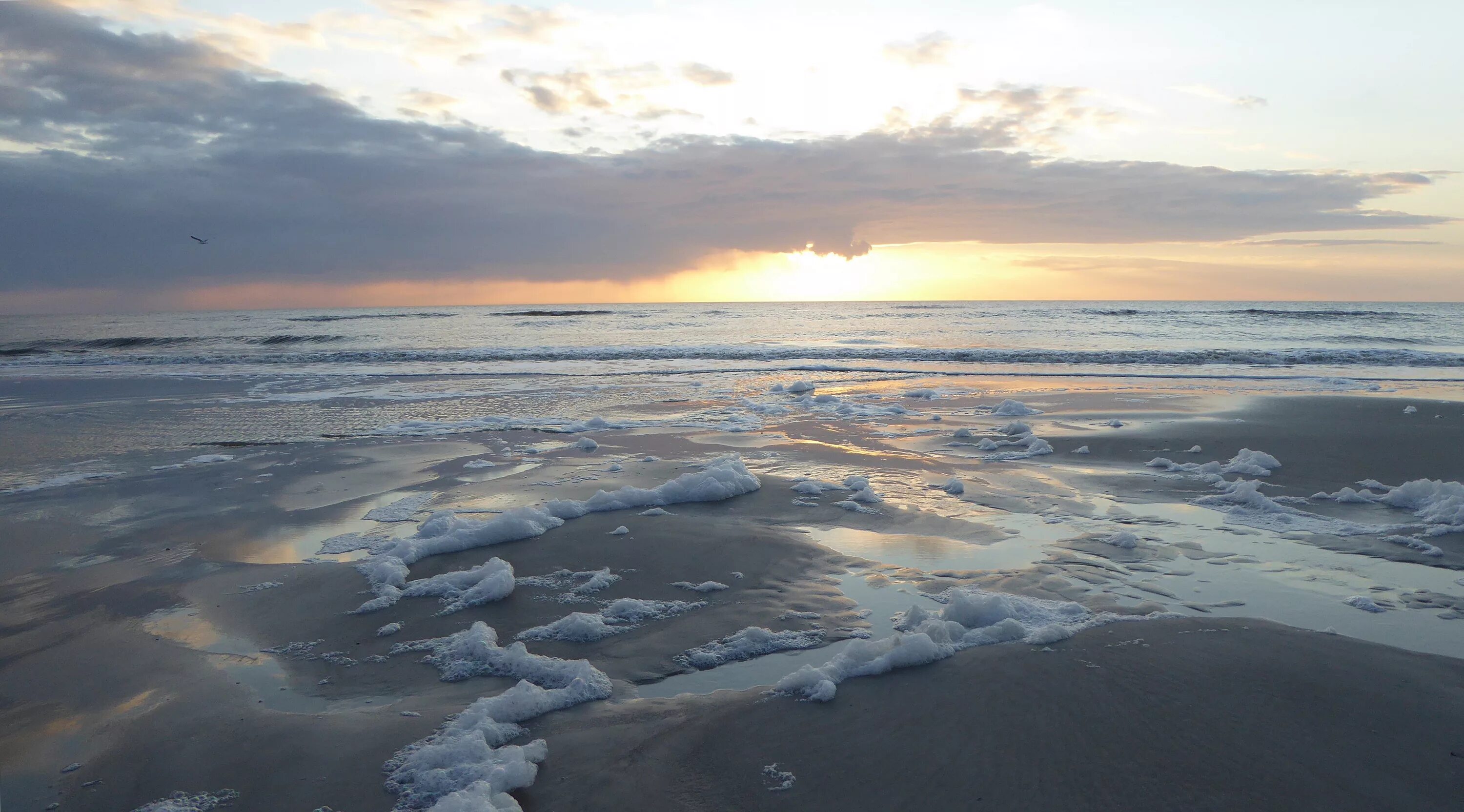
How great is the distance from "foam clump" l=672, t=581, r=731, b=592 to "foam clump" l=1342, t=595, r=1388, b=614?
3.66 metres

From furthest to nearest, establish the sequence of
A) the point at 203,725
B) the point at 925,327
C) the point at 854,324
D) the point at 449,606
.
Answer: the point at 854,324
the point at 925,327
the point at 449,606
the point at 203,725

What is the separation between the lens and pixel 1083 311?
5856 cm

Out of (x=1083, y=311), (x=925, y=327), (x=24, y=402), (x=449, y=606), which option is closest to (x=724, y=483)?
(x=449, y=606)

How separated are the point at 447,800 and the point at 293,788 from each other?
73 cm

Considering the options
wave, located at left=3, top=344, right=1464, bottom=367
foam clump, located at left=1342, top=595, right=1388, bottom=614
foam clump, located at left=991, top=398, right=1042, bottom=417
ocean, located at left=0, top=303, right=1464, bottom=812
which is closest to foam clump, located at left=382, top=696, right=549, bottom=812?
ocean, located at left=0, top=303, right=1464, bottom=812

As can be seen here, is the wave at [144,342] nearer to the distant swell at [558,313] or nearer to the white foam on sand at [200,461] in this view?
the distant swell at [558,313]

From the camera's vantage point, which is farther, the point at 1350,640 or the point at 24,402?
the point at 24,402

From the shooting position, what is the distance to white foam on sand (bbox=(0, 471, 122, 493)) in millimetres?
7777

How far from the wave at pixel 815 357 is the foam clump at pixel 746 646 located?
20195 millimetres

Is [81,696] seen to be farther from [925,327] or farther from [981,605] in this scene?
[925,327]

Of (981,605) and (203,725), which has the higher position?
(981,605)

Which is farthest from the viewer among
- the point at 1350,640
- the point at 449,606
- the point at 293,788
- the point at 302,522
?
the point at 302,522

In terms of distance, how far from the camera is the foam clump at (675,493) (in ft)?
21.1

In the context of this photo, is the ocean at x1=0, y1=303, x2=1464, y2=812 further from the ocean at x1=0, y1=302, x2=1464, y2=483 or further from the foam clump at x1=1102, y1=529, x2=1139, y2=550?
the ocean at x1=0, y1=302, x2=1464, y2=483
